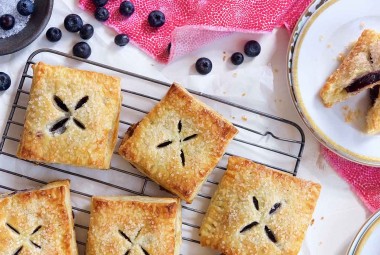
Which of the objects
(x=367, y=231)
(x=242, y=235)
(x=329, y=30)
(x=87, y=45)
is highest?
(x=87, y=45)

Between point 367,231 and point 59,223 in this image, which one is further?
point 367,231

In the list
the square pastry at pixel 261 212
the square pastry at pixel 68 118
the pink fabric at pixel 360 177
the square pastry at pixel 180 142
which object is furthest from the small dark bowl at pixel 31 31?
the pink fabric at pixel 360 177

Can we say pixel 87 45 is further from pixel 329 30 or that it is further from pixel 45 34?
pixel 329 30

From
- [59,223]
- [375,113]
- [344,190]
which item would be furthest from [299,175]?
[59,223]

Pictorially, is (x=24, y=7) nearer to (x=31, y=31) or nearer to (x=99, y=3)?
(x=31, y=31)

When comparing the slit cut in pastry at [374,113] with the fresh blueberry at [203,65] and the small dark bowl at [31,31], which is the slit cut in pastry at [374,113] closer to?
the fresh blueberry at [203,65]

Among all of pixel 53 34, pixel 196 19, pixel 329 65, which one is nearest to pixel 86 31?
pixel 53 34

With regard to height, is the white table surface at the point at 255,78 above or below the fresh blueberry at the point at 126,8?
below
